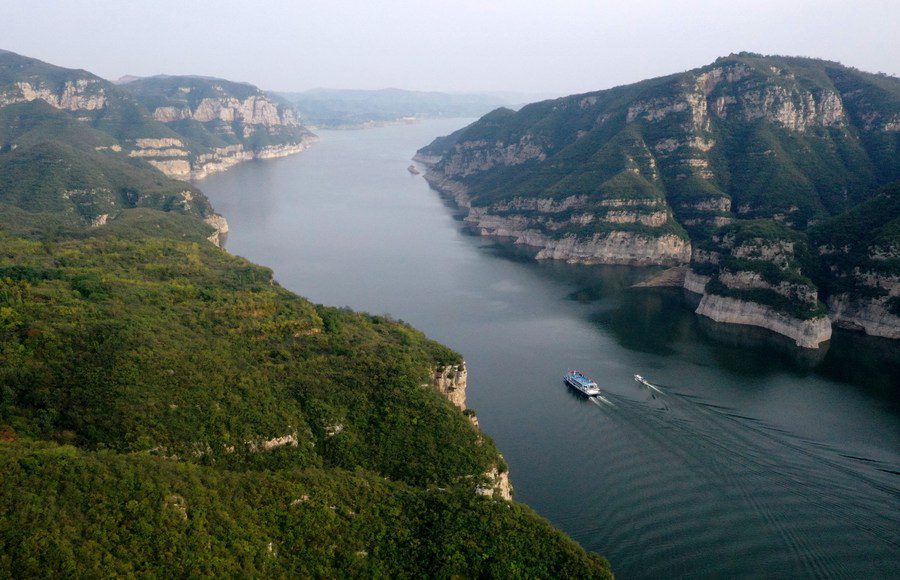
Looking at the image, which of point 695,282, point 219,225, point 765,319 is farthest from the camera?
point 219,225

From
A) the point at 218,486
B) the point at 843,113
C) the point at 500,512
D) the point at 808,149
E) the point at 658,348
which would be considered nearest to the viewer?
the point at 218,486

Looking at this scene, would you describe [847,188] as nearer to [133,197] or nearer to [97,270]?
[97,270]

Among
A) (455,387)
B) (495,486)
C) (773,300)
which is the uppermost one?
(773,300)

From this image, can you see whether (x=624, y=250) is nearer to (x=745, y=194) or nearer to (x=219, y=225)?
(x=745, y=194)

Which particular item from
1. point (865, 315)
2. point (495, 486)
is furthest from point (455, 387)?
point (865, 315)

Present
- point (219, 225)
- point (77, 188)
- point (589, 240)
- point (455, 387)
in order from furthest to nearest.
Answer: point (219, 225), point (589, 240), point (77, 188), point (455, 387)

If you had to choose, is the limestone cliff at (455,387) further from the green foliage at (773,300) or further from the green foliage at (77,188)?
the green foliage at (77,188)

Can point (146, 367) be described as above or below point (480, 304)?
above

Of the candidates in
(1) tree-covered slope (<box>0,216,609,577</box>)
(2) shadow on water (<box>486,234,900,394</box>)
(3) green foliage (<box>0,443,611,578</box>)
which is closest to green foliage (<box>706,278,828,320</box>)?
(2) shadow on water (<box>486,234,900,394</box>)

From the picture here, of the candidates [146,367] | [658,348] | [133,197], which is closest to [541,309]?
[658,348]
